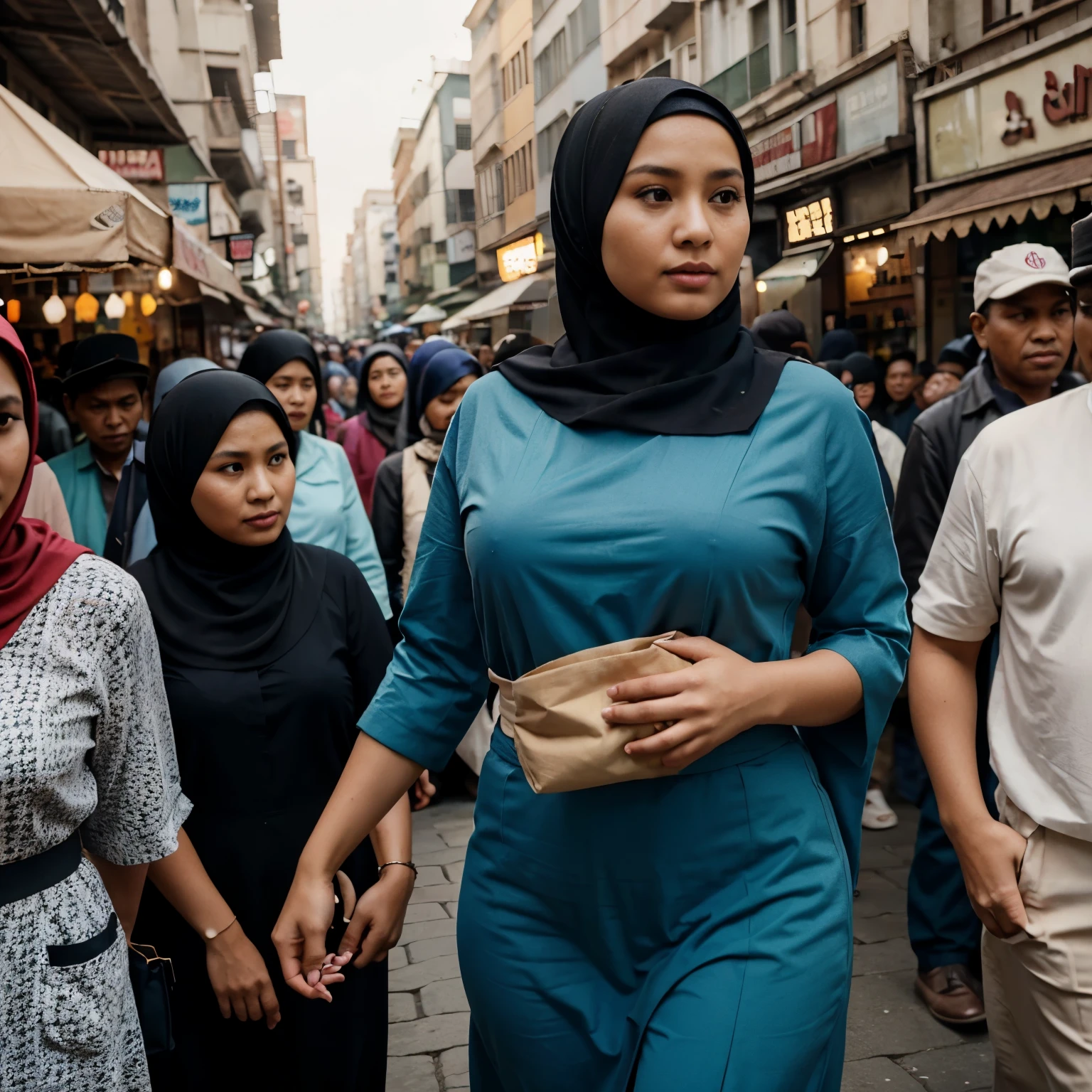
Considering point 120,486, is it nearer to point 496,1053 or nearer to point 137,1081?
point 137,1081

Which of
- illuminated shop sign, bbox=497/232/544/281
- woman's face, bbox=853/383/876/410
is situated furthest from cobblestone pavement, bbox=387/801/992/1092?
illuminated shop sign, bbox=497/232/544/281

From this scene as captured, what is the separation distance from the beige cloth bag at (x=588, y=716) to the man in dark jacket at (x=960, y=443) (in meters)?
2.64

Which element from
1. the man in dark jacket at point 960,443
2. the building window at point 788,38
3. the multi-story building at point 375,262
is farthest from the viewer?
the multi-story building at point 375,262

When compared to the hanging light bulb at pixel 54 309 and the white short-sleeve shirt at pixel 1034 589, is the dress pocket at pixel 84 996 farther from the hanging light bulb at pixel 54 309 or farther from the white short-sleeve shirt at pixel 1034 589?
the hanging light bulb at pixel 54 309

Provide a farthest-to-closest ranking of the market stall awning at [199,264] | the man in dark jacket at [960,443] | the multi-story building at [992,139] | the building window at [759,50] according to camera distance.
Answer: the building window at [759,50] → the multi-story building at [992,139] → the market stall awning at [199,264] → the man in dark jacket at [960,443]

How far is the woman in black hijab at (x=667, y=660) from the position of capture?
5.67 feet

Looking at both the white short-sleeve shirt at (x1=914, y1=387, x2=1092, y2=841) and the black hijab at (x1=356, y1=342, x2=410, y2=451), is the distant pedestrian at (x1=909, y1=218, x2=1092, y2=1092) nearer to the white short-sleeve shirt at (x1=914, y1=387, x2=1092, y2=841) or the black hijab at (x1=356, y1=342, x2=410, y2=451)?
the white short-sleeve shirt at (x1=914, y1=387, x2=1092, y2=841)

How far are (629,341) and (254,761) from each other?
139 centimetres

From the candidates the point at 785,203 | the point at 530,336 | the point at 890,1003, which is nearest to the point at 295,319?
the point at 785,203

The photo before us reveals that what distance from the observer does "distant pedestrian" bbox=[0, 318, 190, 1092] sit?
1.90 metres

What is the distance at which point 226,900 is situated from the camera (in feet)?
9.08

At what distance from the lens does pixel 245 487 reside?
3.02 meters

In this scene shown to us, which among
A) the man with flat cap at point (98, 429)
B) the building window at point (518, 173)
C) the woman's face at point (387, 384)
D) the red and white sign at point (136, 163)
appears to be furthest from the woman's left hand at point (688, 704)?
the building window at point (518, 173)

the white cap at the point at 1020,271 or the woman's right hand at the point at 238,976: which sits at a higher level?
the white cap at the point at 1020,271
